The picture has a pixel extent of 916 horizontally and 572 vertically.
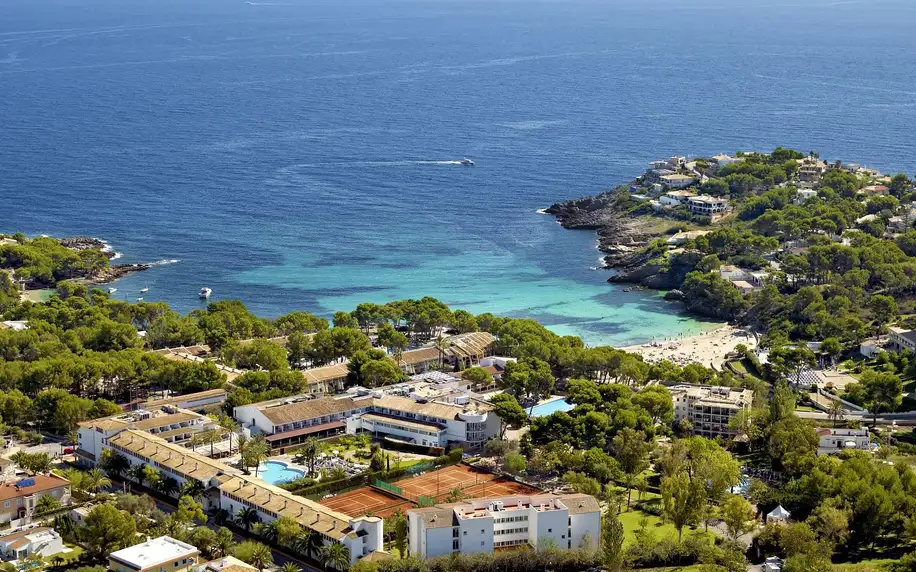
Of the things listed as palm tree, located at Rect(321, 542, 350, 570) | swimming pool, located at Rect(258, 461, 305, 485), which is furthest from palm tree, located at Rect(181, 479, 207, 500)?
palm tree, located at Rect(321, 542, 350, 570)

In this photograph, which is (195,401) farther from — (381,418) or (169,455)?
(381,418)

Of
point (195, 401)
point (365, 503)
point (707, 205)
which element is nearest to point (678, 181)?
point (707, 205)

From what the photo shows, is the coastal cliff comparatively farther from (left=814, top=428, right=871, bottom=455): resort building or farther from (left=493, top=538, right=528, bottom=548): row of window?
(left=493, top=538, right=528, bottom=548): row of window

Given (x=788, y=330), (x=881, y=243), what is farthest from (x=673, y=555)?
(x=881, y=243)

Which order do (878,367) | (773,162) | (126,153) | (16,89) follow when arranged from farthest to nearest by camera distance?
1. (16,89)
2. (126,153)
3. (773,162)
4. (878,367)

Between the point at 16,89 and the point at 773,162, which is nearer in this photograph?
the point at 773,162

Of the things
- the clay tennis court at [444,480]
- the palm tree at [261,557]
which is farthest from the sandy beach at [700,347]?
the palm tree at [261,557]

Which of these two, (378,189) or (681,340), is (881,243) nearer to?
→ (681,340)
